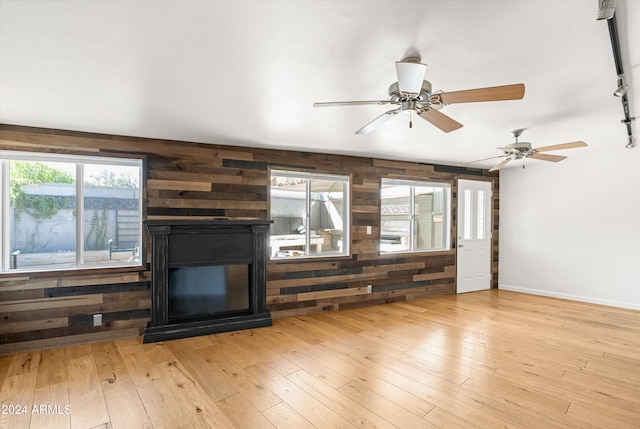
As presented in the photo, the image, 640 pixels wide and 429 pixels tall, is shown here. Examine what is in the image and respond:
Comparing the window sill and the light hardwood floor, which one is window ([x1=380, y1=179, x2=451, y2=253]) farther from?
the window sill

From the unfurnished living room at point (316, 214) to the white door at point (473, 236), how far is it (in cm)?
5

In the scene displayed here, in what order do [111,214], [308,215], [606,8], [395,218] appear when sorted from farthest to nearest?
1. [395,218]
2. [308,215]
3. [111,214]
4. [606,8]

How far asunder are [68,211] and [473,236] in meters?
6.54

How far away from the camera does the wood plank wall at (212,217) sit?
348 cm

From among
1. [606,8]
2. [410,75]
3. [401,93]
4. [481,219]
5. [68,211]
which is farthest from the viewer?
[481,219]

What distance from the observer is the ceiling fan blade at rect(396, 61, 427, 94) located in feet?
5.88

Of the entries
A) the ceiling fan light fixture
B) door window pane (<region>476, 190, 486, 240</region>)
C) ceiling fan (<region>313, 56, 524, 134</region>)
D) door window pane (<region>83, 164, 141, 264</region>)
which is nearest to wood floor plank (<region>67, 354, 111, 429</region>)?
door window pane (<region>83, 164, 141, 264</region>)

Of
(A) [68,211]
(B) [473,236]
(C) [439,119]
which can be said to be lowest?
(B) [473,236]

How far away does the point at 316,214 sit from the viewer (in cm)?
509

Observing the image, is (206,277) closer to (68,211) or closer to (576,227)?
(68,211)

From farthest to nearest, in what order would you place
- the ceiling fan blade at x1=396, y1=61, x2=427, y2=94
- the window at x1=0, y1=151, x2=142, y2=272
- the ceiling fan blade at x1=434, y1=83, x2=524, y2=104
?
the window at x1=0, y1=151, x2=142, y2=272 → the ceiling fan blade at x1=434, y1=83, x2=524, y2=104 → the ceiling fan blade at x1=396, y1=61, x2=427, y2=94

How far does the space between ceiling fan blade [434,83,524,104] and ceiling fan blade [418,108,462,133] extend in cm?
24

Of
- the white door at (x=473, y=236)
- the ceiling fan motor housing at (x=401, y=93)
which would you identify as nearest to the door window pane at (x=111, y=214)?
the ceiling fan motor housing at (x=401, y=93)

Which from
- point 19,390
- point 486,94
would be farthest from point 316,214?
point 19,390
